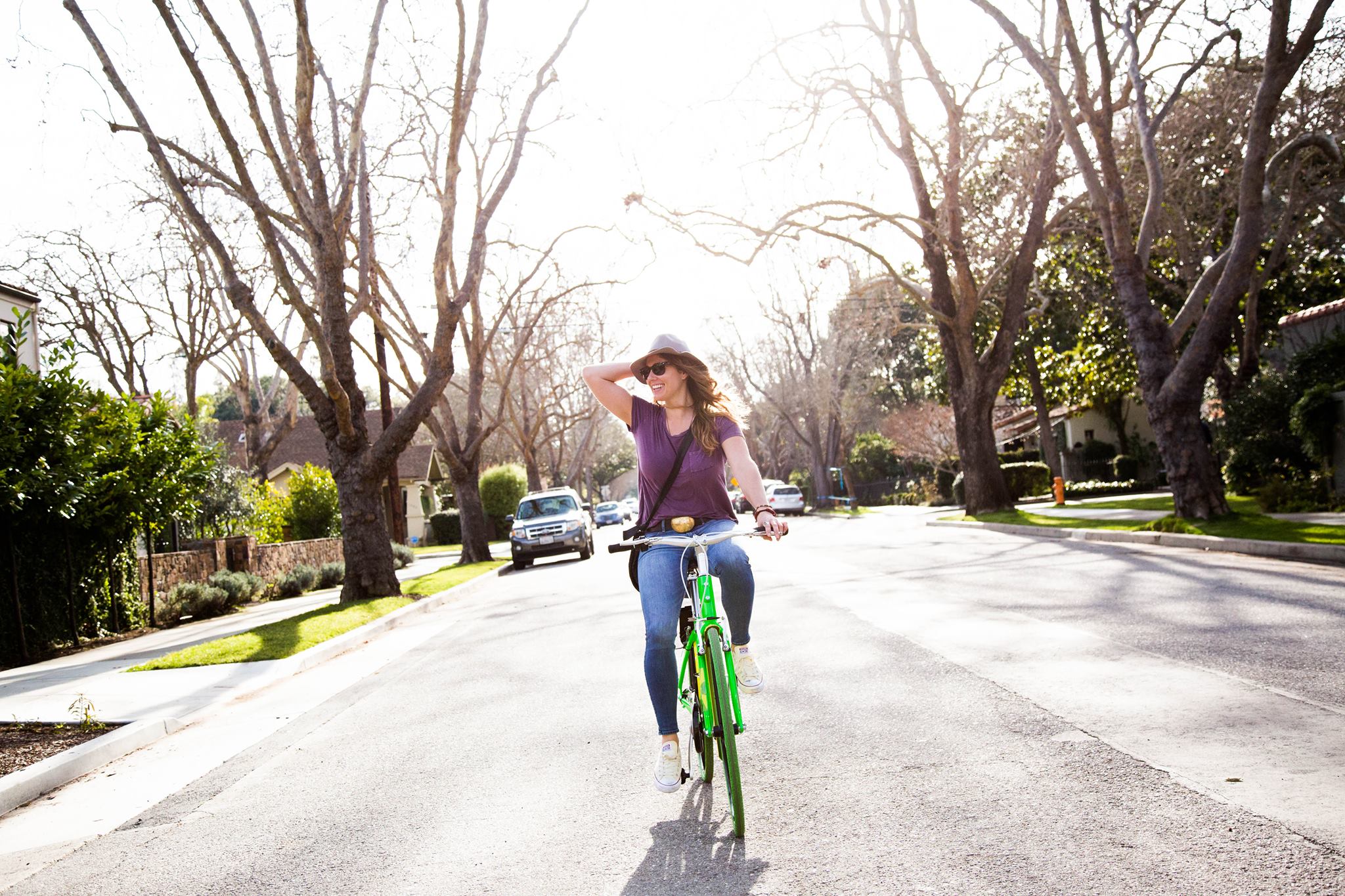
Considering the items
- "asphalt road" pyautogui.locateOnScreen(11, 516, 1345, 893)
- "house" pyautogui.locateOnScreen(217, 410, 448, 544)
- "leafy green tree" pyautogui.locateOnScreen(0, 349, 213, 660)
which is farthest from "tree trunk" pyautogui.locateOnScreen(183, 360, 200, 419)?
"asphalt road" pyautogui.locateOnScreen(11, 516, 1345, 893)

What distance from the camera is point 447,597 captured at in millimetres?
18750

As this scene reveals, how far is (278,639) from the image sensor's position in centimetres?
1276

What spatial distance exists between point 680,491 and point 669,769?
1.21 m

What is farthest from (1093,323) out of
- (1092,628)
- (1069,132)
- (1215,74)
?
(1092,628)

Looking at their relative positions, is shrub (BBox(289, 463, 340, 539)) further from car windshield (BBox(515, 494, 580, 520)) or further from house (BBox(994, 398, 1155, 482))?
house (BBox(994, 398, 1155, 482))

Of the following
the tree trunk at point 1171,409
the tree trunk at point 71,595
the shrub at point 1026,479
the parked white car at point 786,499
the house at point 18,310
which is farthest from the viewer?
the parked white car at point 786,499

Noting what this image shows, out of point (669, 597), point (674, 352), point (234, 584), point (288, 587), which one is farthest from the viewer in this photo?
point (288, 587)

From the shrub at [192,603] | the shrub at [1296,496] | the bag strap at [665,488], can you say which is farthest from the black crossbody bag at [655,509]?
the shrub at [1296,496]

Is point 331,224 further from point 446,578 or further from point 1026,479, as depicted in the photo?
point 1026,479

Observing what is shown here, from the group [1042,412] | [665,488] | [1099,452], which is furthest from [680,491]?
[1099,452]

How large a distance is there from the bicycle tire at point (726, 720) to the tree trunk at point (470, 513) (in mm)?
24942

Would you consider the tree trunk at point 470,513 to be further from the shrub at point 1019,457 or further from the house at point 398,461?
the shrub at point 1019,457

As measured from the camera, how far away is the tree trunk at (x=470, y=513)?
2925cm

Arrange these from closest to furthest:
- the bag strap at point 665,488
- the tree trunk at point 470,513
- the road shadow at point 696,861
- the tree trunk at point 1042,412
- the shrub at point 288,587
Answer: the road shadow at point 696,861 < the bag strap at point 665,488 < the shrub at point 288,587 < the tree trunk at point 470,513 < the tree trunk at point 1042,412
